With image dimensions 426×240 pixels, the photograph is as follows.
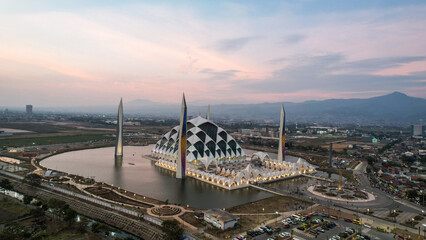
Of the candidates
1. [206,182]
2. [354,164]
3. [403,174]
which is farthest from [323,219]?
[354,164]

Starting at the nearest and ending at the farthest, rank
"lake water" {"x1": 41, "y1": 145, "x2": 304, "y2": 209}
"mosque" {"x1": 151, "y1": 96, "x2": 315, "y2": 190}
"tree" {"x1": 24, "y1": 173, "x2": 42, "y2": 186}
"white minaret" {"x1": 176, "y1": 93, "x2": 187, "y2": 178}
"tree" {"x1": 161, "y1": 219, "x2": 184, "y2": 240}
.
Result: "tree" {"x1": 161, "y1": 219, "x2": 184, "y2": 240} < "lake water" {"x1": 41, "y1": 145, "x2": 304, "y2": 209} < "tree" {"x1": 24, "y1": 173, "x2": 42, "y2": 186} < "mosque" {"x1": 151, "y1": 96, "x2": 315, "y2": 190} < "white minaret" {"x1": 176, "y1": 93, "x2": 187, "y2": 178}

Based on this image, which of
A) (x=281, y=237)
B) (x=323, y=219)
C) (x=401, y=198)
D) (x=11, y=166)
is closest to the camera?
(x=281, y=237)

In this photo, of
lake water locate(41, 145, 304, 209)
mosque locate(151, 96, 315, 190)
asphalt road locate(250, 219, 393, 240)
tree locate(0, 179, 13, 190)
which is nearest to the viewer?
asphalt road locate(250, 219, 393, 240)

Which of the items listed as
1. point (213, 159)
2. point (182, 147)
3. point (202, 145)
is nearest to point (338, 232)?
point (182, 147)

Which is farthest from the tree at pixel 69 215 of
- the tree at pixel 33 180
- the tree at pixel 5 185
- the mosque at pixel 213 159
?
the mosque at pixel 213 159

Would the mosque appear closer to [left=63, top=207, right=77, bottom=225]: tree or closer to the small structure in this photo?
the small structure

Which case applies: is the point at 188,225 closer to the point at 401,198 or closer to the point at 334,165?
the point at 401,198

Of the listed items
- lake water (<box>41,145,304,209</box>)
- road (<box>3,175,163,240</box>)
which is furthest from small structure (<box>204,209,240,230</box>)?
lake water (<box>41,145,304,209</box>)
